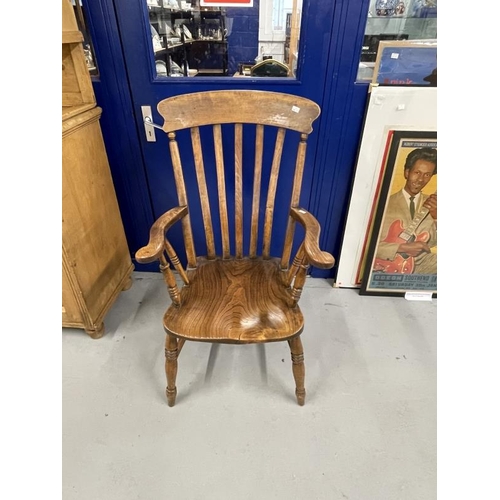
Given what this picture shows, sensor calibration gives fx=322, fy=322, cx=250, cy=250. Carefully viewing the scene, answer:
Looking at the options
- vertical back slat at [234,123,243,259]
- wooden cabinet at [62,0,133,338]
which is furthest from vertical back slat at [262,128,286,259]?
wooden cabinet at [62,0,133,338]

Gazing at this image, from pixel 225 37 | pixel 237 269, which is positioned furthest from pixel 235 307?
pixel 225 37

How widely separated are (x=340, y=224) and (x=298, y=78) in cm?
74

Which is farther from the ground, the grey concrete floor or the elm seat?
the elm seat

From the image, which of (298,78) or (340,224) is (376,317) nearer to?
(340,224)

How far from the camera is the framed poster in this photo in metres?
1.43

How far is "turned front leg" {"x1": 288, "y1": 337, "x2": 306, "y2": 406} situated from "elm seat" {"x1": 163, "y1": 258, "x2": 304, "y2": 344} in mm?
116

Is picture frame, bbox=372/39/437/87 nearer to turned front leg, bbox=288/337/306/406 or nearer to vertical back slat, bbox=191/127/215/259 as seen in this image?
vertical back slat, bbox=191/127/215/259

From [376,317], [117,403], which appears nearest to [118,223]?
[117,403]

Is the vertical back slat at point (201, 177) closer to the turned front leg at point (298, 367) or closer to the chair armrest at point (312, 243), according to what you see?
the chair armrest at point (312, 243)

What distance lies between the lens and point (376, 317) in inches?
64.8

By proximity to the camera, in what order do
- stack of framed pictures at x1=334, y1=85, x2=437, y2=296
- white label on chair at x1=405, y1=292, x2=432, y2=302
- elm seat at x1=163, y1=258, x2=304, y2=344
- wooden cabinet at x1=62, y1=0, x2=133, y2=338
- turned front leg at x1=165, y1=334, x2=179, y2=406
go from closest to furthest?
elm seat at x1=163, y1=258, x2=304, y2=344
turned front leg at x1=165, y1=334, x2=179, y2=406
wooden cabinet at x1=62, y1=0, x2=133, y2=338
stack of framed pictures at x1=334, y1=85, x2=437, y2=296
white label on chair at x1=405, y1=292, x2=432, y2=302

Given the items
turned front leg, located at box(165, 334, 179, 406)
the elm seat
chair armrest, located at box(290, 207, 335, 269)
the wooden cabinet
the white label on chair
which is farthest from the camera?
the white label on chair

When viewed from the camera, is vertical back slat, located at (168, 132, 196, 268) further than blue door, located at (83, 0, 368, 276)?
No

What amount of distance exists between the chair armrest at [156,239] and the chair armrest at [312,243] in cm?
42
